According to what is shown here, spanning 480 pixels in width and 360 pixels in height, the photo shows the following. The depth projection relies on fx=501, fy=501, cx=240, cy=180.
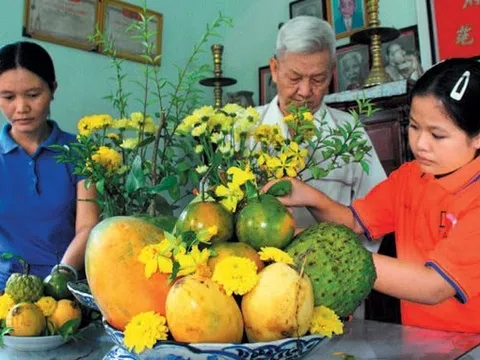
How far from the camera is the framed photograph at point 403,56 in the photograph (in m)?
2.41

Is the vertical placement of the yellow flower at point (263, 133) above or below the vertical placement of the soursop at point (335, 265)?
above

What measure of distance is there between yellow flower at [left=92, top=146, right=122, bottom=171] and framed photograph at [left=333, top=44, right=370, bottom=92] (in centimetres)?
207

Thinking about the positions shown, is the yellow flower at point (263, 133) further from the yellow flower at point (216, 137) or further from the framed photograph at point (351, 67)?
the framed photograph at point (351, 67)

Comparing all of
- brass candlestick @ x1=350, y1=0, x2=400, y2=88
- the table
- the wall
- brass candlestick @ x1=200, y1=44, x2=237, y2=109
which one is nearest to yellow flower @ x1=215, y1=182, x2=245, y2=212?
the table

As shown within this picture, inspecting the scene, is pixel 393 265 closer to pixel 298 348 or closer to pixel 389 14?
pixel 298 348

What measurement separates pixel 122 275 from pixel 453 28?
2326 mm

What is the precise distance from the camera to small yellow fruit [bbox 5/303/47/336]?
73cm

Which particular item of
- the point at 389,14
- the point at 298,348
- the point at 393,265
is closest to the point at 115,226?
the point at 298,348

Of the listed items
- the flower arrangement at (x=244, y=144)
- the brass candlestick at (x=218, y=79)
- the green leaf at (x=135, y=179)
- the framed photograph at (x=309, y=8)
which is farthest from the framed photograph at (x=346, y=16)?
the green leaf at (x=135, y=179)

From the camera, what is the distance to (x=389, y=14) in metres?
2.63

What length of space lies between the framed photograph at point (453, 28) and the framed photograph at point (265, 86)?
3.34ft

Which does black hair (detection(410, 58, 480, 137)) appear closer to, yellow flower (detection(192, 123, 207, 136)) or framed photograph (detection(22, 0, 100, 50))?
yellow flower (detection(192, 123, 207, 136))

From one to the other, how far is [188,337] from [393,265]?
47 cm

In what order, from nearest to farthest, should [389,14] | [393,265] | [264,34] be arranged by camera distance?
[393,265] < [389,14] < [264,34]
